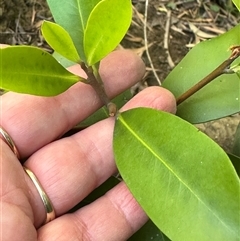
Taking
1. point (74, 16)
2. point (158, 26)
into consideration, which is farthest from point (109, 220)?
point (158, 26)

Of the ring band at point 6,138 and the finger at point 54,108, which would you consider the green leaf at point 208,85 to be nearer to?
the finger at point 54,108

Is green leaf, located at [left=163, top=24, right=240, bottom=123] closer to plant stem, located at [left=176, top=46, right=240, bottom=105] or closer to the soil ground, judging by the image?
plant stem, located at [left=176, top=46, right=240, bottom=105]

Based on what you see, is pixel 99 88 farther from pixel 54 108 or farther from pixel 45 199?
pixel 45 199

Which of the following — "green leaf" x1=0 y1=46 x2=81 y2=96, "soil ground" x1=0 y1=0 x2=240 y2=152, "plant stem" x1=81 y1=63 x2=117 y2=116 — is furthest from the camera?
"soil ground" x1=0 y1=0 x2=240 y2=152

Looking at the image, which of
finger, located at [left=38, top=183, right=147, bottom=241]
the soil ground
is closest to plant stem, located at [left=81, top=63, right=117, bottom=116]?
finger, located at [left=38, top=183, right=147, bottom=241]

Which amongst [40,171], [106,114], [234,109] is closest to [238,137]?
[234,109]

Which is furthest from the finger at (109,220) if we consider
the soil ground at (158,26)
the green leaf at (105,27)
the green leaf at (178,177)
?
the soil ground at (158,26)
